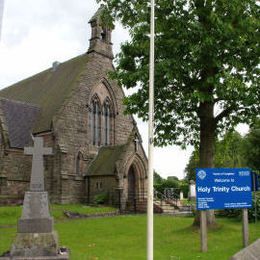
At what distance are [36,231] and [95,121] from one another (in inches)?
969

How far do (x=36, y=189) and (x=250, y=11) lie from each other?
10.00m

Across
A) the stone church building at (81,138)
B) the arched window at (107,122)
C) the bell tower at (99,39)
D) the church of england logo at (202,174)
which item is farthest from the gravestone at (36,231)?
the bell tower at (99,39)

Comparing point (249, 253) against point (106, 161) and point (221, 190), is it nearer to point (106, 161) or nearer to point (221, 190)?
point (221, 190)

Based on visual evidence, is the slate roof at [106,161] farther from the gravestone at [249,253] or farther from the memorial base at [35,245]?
the gravestone at [249,253]

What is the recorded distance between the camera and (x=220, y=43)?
639 inches

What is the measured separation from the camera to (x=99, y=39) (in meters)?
38.2

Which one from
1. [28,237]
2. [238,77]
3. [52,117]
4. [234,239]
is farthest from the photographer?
[52,117]

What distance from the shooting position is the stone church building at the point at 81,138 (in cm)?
3284

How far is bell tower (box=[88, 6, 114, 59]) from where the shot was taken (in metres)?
37.9

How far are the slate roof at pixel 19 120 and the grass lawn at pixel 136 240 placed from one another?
453 inches

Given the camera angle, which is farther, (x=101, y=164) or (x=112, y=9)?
(x=101, y=164)

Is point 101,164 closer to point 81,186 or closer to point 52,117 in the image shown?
point 81,186

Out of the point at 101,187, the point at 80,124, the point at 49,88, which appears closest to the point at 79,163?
the point at 101,187

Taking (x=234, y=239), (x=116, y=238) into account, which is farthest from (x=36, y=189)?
(x=234, y=239)
